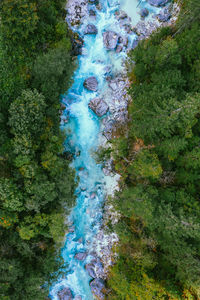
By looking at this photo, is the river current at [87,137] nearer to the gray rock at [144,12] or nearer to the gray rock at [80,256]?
the gray rock at [80,256]

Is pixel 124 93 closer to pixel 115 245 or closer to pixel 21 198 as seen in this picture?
pixel 21 198

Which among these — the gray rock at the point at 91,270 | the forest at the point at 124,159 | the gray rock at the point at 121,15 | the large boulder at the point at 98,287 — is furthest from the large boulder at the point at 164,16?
the large boulder at the point at 98,287

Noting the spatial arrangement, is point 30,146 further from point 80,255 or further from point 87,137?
point 80,255

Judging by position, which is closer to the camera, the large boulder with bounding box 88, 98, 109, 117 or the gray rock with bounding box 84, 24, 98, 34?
the gray rock with bounding box 84, 24, 98, 34

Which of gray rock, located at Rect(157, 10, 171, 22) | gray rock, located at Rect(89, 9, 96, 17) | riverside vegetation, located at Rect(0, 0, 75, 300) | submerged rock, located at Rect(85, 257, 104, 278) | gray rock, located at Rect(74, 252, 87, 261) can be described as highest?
gray rock, located at Rect(89, 9, 96, 17)

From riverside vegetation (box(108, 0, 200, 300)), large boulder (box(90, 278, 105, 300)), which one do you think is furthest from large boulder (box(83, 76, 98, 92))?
large boulder (box(90, 278, 105, 300))

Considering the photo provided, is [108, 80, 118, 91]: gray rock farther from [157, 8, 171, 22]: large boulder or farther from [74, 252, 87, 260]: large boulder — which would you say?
[74, 252, 87, 260]: large boulder
